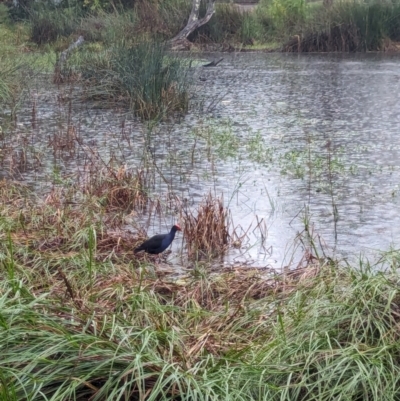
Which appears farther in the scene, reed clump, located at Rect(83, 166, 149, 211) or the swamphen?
reed clump, located at Rect(83, 166, 149, 211)

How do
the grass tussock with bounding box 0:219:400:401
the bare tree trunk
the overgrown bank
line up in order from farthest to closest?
the bare tree trunk < the overgrown bank < the grass tussock with bounding box 0:219:400:401

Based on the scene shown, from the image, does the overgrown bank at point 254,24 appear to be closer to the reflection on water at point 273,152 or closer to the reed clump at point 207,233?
the reflection on water at point 273,152

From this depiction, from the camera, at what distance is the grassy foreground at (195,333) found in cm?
270

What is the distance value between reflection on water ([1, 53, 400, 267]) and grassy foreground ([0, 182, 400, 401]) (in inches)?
40.7

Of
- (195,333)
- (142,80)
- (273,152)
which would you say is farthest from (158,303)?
(142,80)

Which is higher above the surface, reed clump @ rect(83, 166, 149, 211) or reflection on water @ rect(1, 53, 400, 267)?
reed clump @ rect(83, 166, 149, 211)

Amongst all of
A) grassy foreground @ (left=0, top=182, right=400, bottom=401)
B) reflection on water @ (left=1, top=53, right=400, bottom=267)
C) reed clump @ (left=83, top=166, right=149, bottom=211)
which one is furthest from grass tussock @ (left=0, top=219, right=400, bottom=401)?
reed clump @ (left=83, top=166, right=149, bottom=211)

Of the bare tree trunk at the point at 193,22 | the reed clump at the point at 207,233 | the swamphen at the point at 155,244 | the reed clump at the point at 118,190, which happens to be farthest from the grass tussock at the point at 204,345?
the bare tree trunk at the point at 193,22

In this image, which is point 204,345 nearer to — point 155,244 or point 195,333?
point 195,333

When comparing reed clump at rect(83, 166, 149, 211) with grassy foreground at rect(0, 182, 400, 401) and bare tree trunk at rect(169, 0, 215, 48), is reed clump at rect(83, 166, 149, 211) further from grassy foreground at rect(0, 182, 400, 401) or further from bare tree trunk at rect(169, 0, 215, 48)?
bare tree trunk at rect(169, 0, 215, 48)

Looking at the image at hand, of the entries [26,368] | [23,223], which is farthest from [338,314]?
[23,223]

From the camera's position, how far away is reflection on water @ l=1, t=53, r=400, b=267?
6.05 meters

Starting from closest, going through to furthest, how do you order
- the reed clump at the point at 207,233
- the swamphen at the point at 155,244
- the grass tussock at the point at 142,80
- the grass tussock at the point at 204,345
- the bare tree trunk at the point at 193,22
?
the grass tussock at the point at 204,345 → the swamphen at the point at 155,244 → the reed clump at the point at 207,233 → the grass tussock at the point at 142,80 → the bare tree trunk at the point at 193,22

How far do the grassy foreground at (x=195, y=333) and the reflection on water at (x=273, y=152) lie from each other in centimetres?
103
